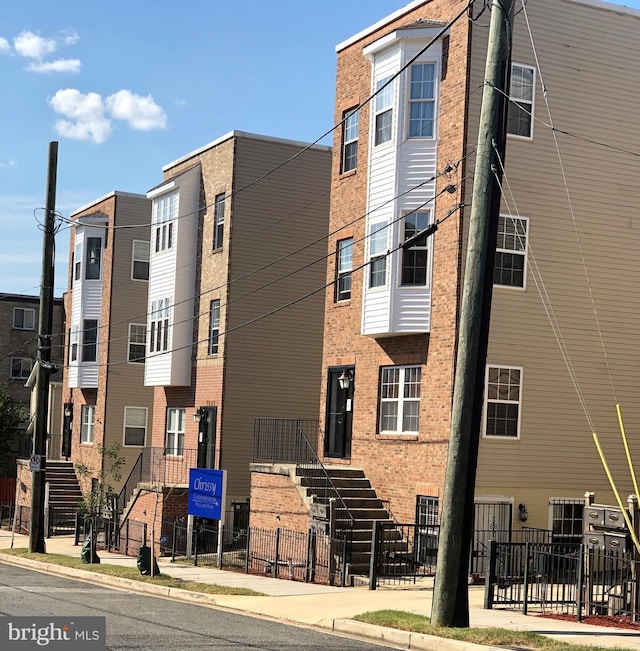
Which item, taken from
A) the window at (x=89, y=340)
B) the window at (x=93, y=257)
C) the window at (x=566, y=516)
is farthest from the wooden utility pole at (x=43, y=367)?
the window at (x=93, y=257)

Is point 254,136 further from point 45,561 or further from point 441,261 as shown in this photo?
point 45,561

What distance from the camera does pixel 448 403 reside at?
23.8 metres

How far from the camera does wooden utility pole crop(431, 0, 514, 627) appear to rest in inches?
576

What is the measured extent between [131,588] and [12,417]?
3268cm

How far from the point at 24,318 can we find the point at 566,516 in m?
42.6

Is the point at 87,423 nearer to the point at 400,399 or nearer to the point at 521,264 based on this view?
the point at 400,399

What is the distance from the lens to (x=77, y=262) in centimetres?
4728

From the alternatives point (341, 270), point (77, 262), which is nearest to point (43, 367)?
point (341, 270)

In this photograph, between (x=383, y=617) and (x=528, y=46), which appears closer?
(x=383, y=617)

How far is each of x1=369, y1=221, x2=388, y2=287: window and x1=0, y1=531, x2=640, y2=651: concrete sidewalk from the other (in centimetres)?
767

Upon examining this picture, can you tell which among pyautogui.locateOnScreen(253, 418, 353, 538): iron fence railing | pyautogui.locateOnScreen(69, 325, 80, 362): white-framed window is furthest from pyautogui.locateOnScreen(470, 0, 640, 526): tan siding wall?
pyautogui.locateOnScreen(69, 325, 80, 362): white-framed window

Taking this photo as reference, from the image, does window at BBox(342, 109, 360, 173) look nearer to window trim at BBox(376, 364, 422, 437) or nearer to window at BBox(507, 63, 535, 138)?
window at BBox(507, 63, 535, 138)

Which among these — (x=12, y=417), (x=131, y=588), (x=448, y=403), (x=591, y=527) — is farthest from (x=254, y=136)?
(x=12, y=417)

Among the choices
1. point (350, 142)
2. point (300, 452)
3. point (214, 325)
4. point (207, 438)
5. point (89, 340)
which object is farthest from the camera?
point (89, 340)
